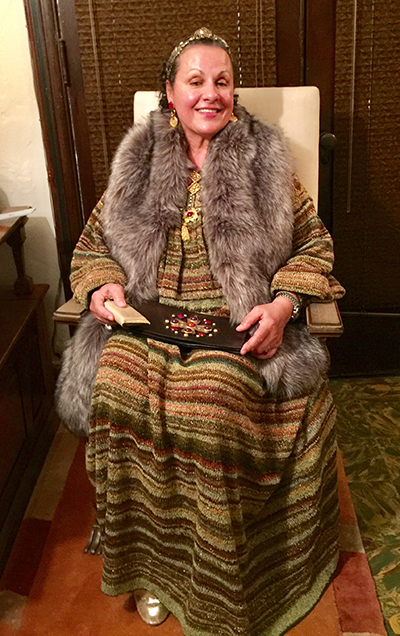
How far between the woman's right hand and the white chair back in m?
0.61

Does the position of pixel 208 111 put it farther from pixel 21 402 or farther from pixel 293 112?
pixel 21 402

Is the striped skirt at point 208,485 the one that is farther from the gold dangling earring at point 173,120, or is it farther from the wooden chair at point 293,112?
the wooden chair at point 293,112

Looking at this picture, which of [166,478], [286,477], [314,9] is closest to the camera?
[166,478]

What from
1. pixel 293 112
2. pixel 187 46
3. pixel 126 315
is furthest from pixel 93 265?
pixel 293 112

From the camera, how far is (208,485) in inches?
55.1

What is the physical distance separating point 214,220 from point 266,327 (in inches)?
14.1

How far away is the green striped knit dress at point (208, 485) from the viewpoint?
4.67 ft

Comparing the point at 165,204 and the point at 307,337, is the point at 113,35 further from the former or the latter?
the point at 307,337

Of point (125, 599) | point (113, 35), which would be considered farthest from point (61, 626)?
point (113, 35)

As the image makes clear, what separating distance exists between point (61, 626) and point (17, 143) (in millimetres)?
1654

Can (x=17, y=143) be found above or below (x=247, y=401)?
above

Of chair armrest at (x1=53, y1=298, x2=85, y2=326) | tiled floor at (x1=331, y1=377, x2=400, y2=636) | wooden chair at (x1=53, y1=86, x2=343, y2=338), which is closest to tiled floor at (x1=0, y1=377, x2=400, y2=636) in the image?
tiled floor at (x1=331, y1=377, x2=400, y2=636)

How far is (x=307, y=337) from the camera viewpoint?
1.67m

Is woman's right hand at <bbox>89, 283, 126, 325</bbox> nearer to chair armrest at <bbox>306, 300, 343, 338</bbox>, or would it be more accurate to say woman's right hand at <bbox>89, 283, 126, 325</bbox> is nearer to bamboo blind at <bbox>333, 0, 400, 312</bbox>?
chair armrest at <bbox>306, 300, 343, 338</bbox>
